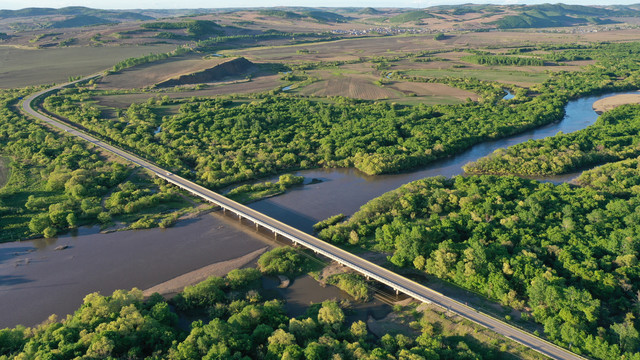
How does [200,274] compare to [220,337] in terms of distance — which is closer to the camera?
[220,337]

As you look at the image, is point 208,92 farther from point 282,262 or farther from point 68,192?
point 282,262

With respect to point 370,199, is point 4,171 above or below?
above

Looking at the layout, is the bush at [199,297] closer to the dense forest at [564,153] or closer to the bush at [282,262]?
the bush at [282,262]

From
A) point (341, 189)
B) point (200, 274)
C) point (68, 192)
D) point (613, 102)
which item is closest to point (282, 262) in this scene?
point (200, 274)

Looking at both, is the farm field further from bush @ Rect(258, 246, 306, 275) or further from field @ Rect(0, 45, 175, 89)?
field @ Rect(0, 45, 175, 89)

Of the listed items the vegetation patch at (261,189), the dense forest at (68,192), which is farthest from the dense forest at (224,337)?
the vegetation patch at (261,189)

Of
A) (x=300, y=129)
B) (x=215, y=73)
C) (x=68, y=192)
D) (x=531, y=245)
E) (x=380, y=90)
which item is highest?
(x=215, y=73)

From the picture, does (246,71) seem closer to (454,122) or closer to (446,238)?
(454,122)
